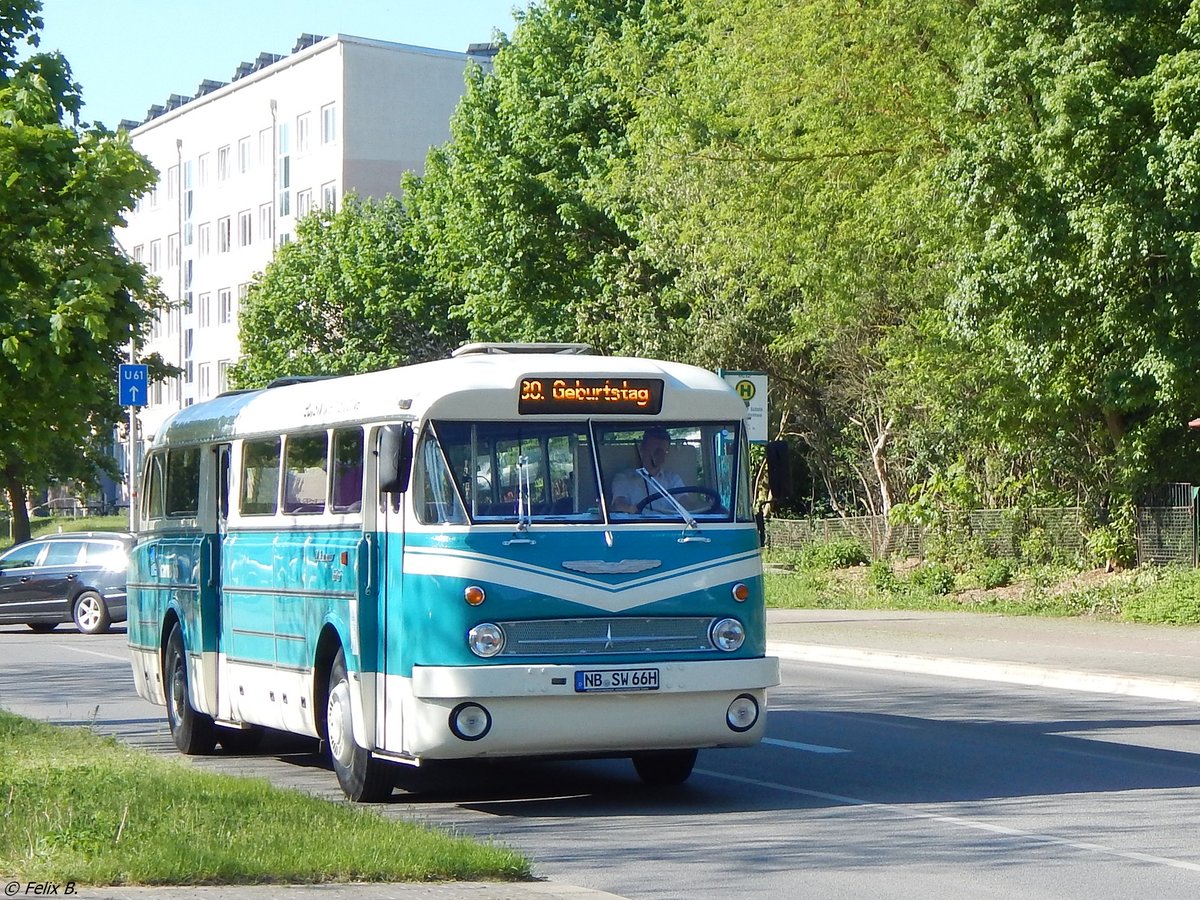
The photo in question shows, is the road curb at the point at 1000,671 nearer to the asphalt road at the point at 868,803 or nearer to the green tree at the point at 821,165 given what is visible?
the asphalt road at the point at 868,803

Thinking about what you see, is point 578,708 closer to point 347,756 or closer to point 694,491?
point 694,491

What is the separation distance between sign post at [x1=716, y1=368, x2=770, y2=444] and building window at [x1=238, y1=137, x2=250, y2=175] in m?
69.9

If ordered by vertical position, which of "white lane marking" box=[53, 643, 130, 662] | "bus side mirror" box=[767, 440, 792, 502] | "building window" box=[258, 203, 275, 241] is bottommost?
"white lane marking" box=[53, 643, 130, 662]

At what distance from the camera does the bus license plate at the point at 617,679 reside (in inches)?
432

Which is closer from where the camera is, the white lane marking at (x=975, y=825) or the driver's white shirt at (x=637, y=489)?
the white lane marking at (x=975, y=825)

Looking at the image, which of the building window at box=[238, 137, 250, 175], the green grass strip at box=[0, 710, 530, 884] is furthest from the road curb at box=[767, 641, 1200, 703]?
the building window at box=[238, 137, 250, 175]

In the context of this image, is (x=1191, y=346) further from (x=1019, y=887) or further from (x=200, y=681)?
(x=1019, y=887)

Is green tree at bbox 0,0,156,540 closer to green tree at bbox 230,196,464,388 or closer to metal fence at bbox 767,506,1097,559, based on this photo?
metal fence at bbox 767,506,1097,559

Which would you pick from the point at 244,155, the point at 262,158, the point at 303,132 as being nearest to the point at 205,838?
the point at 303,132

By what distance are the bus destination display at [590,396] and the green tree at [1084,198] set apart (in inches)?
563

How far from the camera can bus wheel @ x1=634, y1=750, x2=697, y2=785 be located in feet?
40.3

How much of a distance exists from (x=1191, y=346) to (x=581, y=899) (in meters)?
20.8

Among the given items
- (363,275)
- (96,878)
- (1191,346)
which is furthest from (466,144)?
(96,878)

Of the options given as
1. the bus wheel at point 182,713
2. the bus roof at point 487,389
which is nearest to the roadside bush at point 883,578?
the bus wheel at point 182,713
